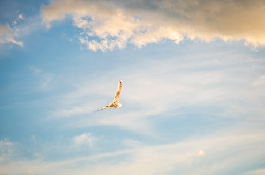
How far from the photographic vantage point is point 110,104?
85.1 meters

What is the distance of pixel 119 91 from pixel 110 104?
5.69m

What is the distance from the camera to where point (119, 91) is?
84.9m
